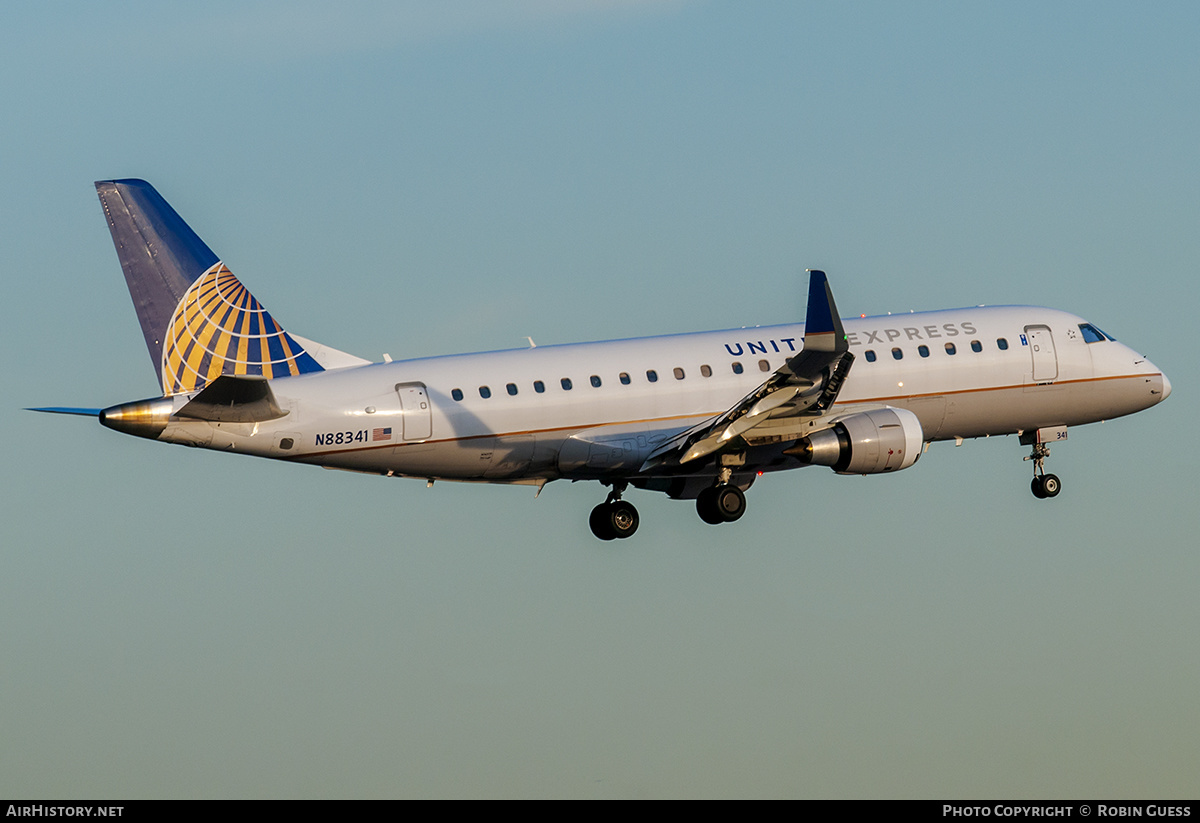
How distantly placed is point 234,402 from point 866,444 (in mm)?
13809

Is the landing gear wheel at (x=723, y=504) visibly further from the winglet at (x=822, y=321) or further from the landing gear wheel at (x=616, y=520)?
the winglet at (x=822, y=321)

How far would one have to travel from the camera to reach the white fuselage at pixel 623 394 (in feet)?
123

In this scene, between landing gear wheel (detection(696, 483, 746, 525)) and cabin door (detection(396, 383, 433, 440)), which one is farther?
landing gear wheel (detection(696, 483, 746, 525))

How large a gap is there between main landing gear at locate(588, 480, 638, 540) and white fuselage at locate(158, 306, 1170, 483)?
2.29m

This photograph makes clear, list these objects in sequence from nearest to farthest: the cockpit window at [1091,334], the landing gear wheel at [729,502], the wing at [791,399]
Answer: the wing at [791,399]
the landing gear wheel at [729,502]
the cockpit window at [1091,334]

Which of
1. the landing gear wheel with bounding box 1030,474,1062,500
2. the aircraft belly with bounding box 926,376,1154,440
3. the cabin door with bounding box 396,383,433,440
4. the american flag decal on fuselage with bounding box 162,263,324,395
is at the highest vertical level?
the american flag decal on fuselage with bounding box 162,263,324,395

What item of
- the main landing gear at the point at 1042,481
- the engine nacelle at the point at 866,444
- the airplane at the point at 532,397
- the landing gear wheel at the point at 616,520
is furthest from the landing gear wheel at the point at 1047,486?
the landing gear wheel at the point at 616,520

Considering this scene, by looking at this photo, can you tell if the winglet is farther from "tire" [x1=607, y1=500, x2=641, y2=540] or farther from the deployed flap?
the deployed flap

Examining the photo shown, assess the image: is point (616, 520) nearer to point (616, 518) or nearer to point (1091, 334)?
point (616, 518)

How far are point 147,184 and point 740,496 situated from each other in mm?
15361

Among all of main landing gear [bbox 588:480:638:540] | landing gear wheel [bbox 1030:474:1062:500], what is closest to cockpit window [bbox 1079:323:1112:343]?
landing gear wheel [bbox 1030:474:1062:500]

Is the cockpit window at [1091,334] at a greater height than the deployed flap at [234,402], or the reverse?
the cockpit window at [1091,334]

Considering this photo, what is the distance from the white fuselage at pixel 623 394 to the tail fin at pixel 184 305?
121 centimetres

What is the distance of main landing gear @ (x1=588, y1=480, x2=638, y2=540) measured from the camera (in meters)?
42.3
